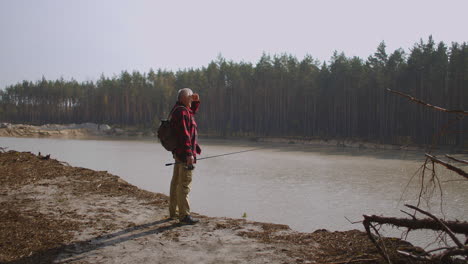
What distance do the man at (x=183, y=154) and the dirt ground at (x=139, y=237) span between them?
0.26 meters

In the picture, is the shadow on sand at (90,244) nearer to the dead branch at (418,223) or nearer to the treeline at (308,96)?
the dead branch at (418,223)

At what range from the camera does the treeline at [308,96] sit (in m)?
28.1

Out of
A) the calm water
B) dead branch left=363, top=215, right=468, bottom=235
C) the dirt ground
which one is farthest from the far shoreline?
dead branch left=363, top=215, right=468, bottom=235

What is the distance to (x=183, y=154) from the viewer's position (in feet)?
14.4

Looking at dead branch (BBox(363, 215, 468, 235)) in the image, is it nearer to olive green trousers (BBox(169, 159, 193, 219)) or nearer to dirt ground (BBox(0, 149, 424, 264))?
dirt ground (BBox(0, 149, 424, 264))

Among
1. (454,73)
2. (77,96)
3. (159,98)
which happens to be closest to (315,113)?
(454,73)

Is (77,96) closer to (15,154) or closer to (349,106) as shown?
(349,106)

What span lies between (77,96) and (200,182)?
6688 cm

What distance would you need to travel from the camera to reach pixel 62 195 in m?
6.07

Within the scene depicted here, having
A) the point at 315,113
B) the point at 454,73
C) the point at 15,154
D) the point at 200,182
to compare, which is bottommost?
the point at 200,182

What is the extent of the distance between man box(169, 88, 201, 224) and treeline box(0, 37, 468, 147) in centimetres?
→ 1668

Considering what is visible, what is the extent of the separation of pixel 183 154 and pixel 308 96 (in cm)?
3582

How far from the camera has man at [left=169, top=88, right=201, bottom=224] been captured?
4.40m

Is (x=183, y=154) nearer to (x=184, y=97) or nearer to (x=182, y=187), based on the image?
(x=182, y=187)
